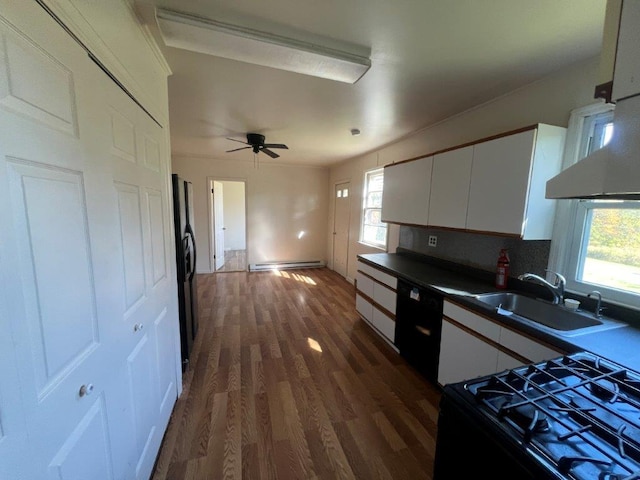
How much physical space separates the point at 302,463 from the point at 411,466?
2.17 ft

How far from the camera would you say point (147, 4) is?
1.22m

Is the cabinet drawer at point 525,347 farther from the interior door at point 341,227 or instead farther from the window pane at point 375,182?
the interior door at point 341,227

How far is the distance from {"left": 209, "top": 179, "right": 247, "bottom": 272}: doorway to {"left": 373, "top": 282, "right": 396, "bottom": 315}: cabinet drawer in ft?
12.2

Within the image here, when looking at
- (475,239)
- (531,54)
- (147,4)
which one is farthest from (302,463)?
(531,54)

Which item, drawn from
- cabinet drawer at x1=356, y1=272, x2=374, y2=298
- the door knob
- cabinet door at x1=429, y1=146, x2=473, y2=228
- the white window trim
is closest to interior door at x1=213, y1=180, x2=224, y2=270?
cabinet drawer at x1=356, y1=272, x2=374, y2=298

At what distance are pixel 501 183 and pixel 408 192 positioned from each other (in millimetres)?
1032

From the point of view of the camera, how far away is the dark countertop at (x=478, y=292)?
1.19 metres

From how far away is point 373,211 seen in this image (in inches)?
170

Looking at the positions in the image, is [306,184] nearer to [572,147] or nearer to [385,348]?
[385,348]

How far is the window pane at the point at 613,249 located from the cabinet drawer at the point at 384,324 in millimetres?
1523

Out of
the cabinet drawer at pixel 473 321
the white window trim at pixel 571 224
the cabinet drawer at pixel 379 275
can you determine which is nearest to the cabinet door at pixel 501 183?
the white window trim at pixel 571 224

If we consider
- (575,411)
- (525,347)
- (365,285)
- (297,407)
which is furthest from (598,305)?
(297,407)

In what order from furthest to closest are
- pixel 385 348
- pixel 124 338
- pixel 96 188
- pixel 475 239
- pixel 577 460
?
pixel 385 348 < pixel 475 239 < pixel 124 338 < pixel 96 188 < pixel 577 460

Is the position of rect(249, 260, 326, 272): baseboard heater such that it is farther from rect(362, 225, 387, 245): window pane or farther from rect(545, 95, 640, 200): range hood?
rect(545, 95, 640, 200): range hood
